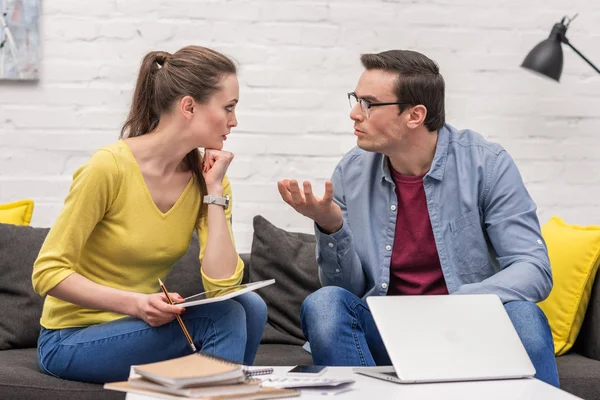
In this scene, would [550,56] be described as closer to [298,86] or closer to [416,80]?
[416,80]

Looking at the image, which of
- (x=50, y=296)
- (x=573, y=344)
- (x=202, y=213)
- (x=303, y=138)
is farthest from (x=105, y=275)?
(x=573, y=344)

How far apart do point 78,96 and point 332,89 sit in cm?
87

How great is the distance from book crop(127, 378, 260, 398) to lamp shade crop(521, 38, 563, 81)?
1.72 meters

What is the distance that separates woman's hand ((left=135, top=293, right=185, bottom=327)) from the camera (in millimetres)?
1786

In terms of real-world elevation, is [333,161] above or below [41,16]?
below

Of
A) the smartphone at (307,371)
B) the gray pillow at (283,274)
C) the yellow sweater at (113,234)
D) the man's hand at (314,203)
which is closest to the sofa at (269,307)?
the gray pillow at (283,274)

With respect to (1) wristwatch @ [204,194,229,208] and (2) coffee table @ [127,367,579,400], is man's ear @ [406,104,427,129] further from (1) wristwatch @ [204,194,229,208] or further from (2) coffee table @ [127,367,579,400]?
(2) coffee table @ [127,367,579,400]

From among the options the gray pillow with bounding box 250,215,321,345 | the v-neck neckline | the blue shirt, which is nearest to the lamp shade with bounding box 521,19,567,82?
the blue shirt

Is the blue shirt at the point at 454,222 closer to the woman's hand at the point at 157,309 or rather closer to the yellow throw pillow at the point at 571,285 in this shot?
the yellow throw pillow at the point at 571,285

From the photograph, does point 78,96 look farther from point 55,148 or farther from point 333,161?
point 333,161

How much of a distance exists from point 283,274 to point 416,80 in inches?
29.6

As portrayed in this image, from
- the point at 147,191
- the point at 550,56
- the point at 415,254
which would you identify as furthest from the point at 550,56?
the point at 147,191

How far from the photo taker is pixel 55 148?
281 cm

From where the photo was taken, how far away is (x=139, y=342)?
6.11ft
